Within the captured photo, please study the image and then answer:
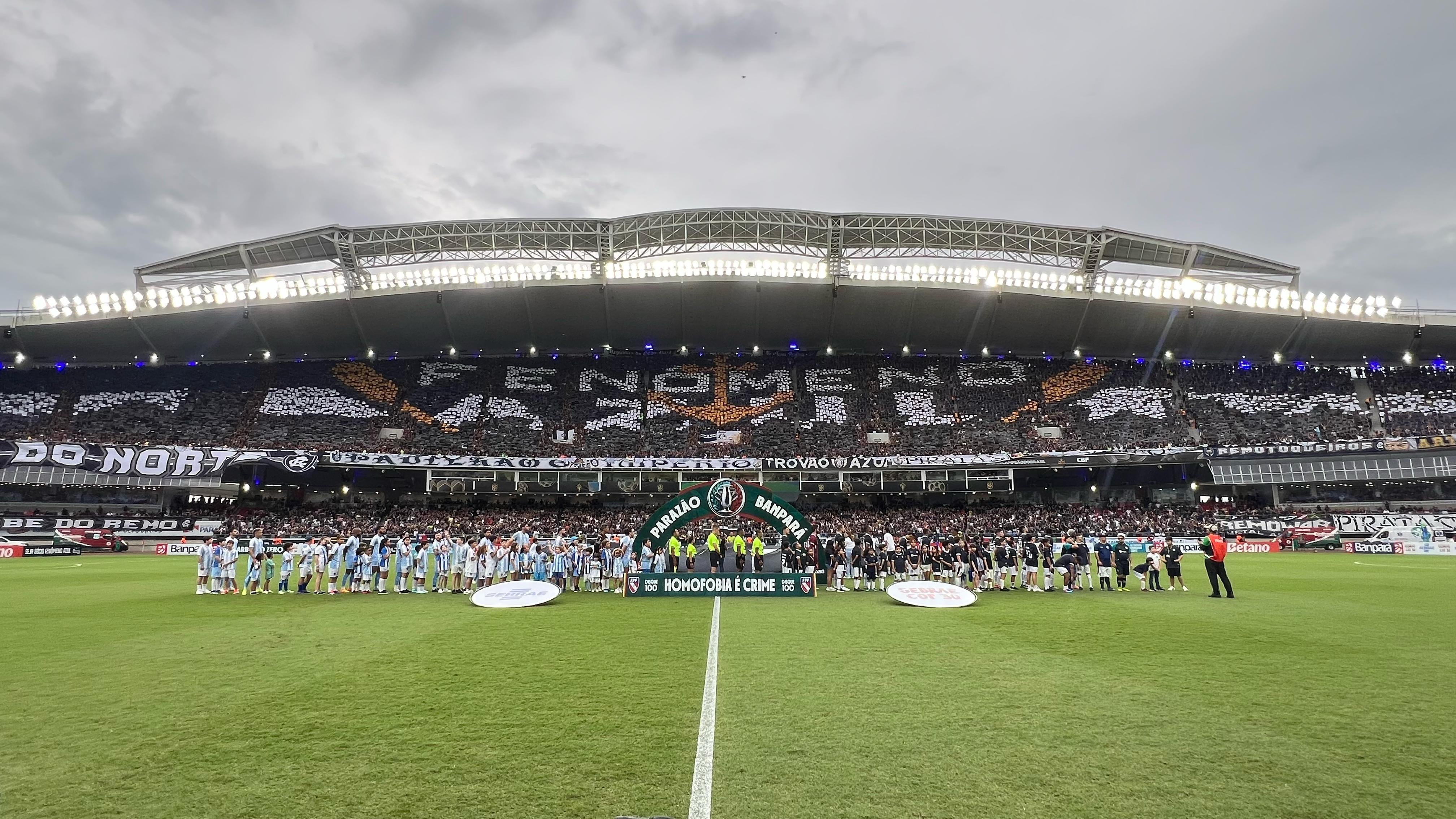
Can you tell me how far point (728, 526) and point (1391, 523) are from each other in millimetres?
35669

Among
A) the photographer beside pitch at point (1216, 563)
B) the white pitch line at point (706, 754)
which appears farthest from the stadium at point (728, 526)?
the photographer beside pitch at point (1216, 563)

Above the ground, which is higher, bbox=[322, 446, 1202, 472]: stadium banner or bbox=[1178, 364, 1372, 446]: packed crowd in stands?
bbox=[1178, 364, 1372, 446]: packed crowd in stands

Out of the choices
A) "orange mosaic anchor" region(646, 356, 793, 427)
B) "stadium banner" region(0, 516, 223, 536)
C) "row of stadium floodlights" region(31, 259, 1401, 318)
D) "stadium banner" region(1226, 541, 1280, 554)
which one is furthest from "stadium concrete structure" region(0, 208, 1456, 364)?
"stadium banner" region(1226, 541, 1280, 554)

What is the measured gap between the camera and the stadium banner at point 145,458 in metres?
38.7

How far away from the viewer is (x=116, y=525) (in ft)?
129

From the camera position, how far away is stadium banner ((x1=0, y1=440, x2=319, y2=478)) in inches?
1523

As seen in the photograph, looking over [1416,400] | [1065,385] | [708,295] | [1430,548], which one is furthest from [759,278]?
[1416,400]

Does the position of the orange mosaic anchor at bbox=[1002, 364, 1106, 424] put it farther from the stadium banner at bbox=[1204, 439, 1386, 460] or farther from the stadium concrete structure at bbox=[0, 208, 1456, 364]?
the stadium banner at bbox=[1204, 439, 1386, 460]

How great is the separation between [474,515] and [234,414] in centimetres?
1898

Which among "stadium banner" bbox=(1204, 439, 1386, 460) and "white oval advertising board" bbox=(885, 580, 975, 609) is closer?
"white oval advertising board" bbox=(885, 580, 975, 609)

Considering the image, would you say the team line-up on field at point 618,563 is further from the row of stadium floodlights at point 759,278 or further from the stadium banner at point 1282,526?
the row of stadium floodlights at point 759,278

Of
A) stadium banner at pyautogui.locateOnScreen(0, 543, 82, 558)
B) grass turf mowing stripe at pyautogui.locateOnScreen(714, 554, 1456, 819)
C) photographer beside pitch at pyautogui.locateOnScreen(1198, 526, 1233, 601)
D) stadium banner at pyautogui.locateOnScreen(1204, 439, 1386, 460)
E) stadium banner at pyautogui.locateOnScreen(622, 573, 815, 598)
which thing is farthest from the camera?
stadium banner at pyautogui.locateOnScreen(1204, 439, 1386, 460)

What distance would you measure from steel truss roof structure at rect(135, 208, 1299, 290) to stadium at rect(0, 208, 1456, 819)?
1.01ft

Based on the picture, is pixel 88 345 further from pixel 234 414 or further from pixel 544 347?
pixel 544 347
